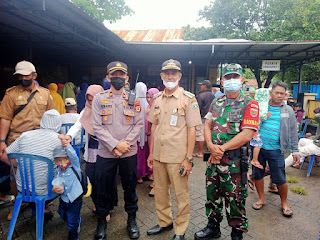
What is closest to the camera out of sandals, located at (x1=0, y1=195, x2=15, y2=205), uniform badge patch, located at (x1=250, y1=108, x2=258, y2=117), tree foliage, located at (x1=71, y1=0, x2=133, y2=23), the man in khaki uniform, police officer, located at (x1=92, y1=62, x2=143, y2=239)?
uniform badge patch, located at (x1=250, y1=108, x2=258, y2=117)

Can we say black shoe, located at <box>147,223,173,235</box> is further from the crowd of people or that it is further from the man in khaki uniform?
the man in khaki uniform

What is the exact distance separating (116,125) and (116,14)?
16295 millimetres

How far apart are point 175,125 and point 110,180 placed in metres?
1.01

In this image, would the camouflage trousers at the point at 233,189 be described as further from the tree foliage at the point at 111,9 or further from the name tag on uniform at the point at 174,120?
the tree foliage at the point at 111,9

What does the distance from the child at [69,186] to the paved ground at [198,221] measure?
0.39 meters

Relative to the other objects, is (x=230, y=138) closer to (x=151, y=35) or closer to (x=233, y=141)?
(x=233, y=141)

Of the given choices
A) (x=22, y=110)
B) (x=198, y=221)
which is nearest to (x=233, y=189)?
(x=198, y=221)

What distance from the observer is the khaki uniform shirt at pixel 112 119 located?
8.18ft

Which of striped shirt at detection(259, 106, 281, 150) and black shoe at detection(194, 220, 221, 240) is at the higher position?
striped shirt at detection(259, 106, 281, 150)

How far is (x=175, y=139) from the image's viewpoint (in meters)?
2.43

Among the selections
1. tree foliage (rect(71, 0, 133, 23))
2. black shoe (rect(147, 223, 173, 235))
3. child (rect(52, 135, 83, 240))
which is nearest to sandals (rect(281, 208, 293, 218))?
black shoe (rect(147, 223, 173, 235))

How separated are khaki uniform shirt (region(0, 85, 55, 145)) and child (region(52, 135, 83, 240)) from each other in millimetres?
880

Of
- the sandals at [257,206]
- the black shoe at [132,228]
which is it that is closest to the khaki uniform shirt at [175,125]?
the black shoe at [132,228]

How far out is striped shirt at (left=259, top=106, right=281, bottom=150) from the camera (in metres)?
3.06
